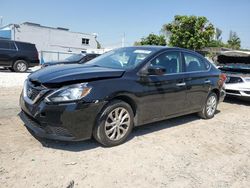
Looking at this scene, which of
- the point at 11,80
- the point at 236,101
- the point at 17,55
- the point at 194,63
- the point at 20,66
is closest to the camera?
the point at 194,63

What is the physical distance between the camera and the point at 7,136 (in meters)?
4.48

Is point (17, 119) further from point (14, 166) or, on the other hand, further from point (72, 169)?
point (72, 169)

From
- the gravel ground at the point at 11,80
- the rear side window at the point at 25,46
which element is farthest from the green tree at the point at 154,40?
the gravel ground at the point at 11,80

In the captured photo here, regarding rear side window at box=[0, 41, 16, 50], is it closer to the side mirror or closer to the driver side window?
the driver side window

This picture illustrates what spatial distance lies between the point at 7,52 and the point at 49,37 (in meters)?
Answer: 24.4

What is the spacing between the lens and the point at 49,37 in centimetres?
3916

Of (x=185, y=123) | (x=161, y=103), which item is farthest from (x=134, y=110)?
(x=185, y=123)

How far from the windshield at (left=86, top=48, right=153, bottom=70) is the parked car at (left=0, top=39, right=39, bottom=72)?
39.2 feet

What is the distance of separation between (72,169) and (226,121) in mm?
4390

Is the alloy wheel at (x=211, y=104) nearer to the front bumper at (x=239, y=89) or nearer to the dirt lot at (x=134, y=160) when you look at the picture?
the dirt lot at (x=134, y=160)

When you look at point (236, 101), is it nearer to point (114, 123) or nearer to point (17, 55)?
point (114, 123)

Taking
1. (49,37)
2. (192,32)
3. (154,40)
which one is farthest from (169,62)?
(49,37)

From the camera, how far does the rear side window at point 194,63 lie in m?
5.81

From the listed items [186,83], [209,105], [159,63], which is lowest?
[209,105]
